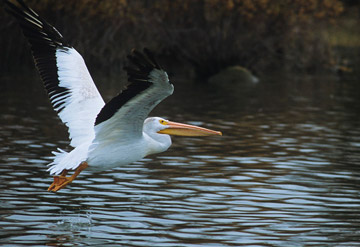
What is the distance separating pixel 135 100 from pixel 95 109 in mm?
1697

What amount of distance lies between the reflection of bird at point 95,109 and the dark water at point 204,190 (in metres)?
0.45

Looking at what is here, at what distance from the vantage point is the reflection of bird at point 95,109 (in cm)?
561

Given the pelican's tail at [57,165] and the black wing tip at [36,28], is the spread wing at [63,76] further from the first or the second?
the pelican's tail at [57,165]

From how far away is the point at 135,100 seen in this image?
5805 mm

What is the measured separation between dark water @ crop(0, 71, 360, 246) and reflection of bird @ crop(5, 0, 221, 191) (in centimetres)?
45

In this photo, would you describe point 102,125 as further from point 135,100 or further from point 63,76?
point 63,76

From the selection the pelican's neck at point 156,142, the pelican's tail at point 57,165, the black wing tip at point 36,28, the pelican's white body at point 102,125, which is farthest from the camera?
the black wing tip at point 36,28

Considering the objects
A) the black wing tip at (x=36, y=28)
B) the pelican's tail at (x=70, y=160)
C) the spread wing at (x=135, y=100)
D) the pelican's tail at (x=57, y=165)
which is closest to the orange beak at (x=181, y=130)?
the spread wing at (x=135, y=100)

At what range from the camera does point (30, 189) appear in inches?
285

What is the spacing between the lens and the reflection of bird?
221 inches

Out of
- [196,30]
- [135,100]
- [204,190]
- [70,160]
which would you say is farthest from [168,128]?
[196,30]

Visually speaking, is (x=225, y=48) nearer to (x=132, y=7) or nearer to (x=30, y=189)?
(x=132, y=7)

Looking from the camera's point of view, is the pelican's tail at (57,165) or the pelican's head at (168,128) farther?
the pelican's head at (168,128)

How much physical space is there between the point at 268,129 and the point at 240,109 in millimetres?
2787
